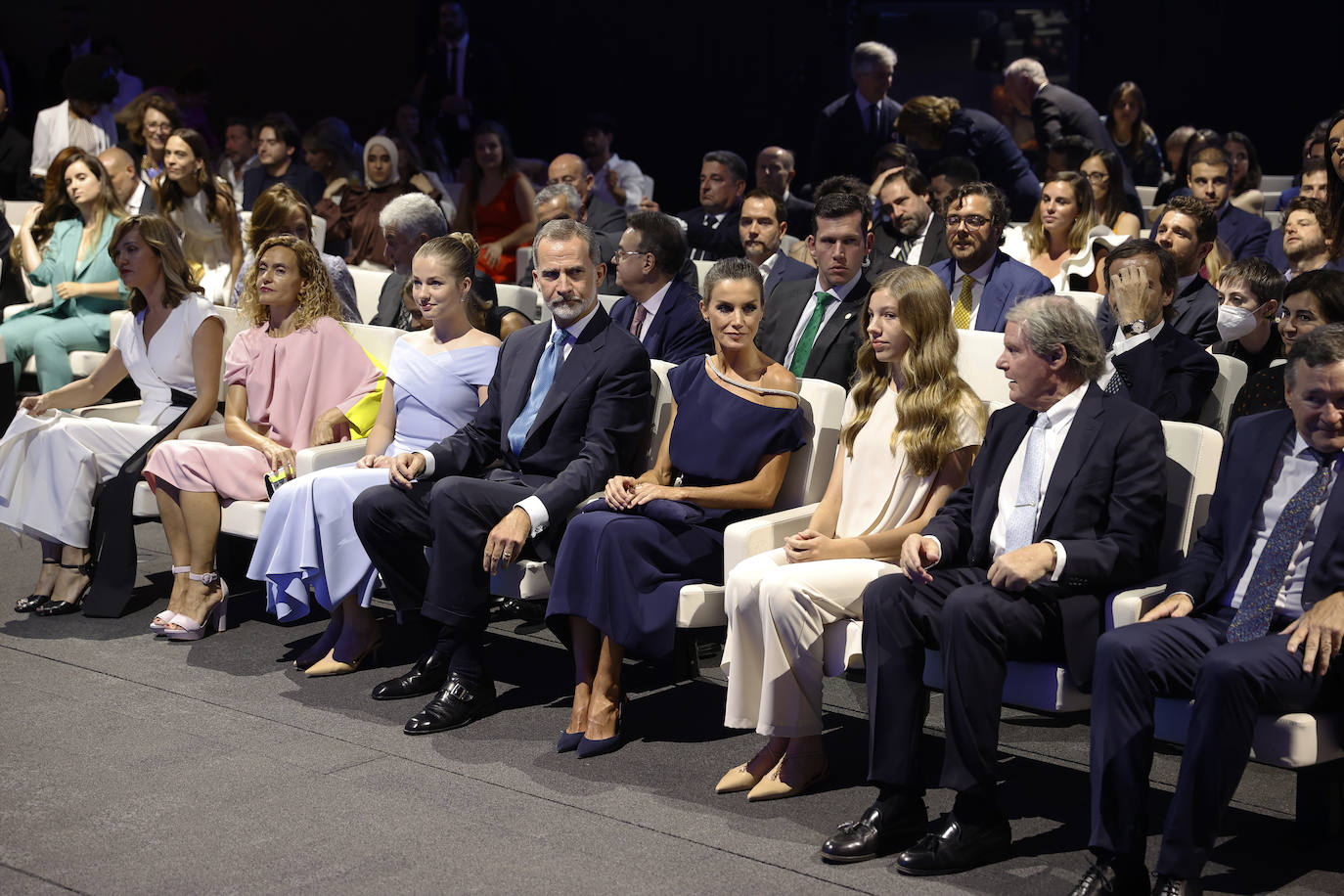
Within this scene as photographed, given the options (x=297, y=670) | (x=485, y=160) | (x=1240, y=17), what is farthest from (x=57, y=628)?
(x=1240, y=17)

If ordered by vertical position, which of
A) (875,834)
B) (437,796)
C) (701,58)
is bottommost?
(437,796)

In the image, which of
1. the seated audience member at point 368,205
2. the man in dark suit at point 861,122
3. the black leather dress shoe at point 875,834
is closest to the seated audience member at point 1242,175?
the man in dark suit at point 861,122

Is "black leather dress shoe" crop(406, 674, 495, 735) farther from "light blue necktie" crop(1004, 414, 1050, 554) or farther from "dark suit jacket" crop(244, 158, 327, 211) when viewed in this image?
"dark suit jacket" crop(244, 158, 327, 211)

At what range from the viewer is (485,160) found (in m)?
7.53

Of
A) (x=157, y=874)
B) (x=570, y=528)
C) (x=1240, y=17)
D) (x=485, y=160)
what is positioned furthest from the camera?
(x=1240, y=17)

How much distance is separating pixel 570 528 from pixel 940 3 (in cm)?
756

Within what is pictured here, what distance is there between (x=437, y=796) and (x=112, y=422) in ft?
7.12

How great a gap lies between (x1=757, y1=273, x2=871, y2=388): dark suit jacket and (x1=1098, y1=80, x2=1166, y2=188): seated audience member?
4.38 m

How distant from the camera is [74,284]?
6.49 m

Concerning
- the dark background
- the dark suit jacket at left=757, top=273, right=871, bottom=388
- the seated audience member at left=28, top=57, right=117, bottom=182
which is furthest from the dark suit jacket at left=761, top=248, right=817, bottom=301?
the dark background

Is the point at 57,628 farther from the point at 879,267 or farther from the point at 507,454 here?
the point at 879,267

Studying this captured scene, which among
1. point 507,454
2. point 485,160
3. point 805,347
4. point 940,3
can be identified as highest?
point 940,3

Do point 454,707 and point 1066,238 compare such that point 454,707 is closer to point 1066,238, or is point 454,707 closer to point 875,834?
point 875,834

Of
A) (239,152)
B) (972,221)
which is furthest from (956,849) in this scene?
(239,152)
